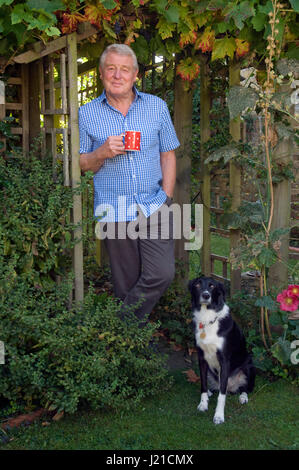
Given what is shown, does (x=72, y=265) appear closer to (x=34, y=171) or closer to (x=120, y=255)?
(x=120, y=255)

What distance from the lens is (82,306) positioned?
138 inches

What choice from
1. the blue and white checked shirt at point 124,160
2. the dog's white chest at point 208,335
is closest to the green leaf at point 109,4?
the blue and white checked shirt at point 124,160

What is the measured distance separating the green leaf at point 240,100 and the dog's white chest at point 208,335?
4.40 ft

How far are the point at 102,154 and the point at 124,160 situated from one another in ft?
0.60

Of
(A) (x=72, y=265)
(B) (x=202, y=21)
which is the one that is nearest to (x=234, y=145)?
(B) (x=202, y=21)

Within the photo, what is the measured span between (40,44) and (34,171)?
78cm

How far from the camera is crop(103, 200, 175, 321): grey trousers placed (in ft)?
12.1

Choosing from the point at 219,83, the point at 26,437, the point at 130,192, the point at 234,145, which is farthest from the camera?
→ the point at 219,83

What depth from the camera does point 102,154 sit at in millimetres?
3520

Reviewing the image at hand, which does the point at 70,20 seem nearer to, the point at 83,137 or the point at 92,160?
the point at 83,137

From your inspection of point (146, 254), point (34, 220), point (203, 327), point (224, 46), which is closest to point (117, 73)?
point (224, 46)

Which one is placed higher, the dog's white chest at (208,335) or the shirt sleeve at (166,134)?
the shirt sleeve at (166,134)

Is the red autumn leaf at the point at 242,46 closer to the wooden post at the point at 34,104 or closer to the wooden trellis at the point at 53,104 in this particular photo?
the wooden trellis at the point at 53,104

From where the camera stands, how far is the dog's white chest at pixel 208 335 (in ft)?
11.4
